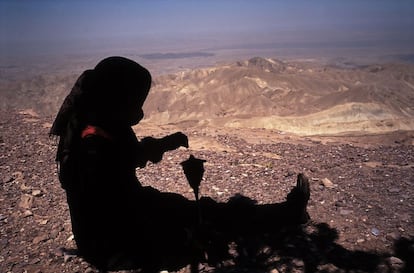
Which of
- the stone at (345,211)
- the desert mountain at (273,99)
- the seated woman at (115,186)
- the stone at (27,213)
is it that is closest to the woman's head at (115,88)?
the seated woman at (115,186)

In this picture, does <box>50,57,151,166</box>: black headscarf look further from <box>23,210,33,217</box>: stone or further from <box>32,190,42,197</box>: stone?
<box>32,190,42,197</box>: stone

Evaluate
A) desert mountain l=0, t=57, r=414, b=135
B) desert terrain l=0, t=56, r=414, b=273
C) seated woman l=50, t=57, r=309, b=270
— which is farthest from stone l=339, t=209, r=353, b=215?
desert mountain l=0, t=57, r=414, b=135

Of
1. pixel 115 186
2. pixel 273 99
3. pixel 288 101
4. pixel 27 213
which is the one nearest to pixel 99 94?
pixel 115 186

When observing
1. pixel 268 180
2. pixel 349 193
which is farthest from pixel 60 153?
pixel 349 193

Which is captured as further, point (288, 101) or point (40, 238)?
point (288, 101)

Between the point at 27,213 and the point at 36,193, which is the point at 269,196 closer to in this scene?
the point at 27,213

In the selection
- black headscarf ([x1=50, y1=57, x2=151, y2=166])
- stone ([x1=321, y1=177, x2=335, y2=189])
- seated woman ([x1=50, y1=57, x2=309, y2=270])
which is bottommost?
stone ([x1=321, y1=177, x2=335, y2=189])

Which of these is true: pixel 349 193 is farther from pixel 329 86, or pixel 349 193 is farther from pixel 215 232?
pixel 329 86
